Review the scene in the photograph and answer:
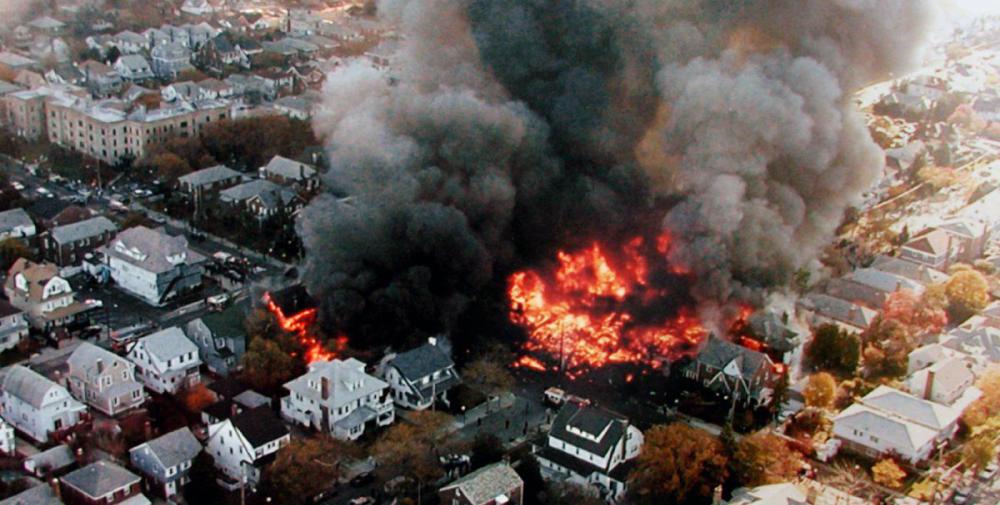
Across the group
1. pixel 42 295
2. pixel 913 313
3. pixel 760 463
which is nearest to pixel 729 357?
pixel 760 463

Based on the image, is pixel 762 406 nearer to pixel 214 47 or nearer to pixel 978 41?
A: pixel 214 47

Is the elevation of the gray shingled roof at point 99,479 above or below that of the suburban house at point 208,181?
above

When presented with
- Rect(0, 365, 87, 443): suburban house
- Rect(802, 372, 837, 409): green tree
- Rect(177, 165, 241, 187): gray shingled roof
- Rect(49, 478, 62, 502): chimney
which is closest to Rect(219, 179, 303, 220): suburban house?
Rect(177, 165, 241, 187): gray shingled roof

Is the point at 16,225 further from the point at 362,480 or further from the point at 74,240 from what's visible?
the point at 362,480

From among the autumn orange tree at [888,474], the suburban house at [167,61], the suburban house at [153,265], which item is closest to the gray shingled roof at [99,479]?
the suburban house at [153,265]

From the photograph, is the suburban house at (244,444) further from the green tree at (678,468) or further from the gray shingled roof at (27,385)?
the green tree at (678,468)

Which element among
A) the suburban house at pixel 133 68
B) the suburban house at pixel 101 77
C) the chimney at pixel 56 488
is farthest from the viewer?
the suburban house at pixel 133 68
